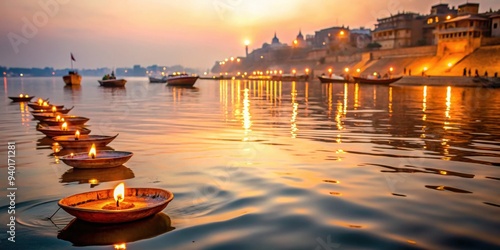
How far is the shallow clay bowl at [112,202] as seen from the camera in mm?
5352

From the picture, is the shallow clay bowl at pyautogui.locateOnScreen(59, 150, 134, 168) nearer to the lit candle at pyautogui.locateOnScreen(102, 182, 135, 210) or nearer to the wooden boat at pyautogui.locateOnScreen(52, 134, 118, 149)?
the wooden boat at pyautogui.locateOnScreen(52, 134, 118, 149)

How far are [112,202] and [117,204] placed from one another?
43 cm

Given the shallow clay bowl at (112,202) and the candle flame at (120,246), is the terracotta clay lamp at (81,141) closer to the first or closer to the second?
the shallow clay bowl at (112,202)

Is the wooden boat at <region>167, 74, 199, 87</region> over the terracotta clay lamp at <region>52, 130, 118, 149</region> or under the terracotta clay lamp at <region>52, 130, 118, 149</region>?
over

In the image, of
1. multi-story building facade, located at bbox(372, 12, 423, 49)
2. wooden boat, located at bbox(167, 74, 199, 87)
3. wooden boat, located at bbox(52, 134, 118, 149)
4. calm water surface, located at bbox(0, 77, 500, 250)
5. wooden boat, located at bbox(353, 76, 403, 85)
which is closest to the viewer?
calm water surface, located at bbox(0, 77, 500, 250)

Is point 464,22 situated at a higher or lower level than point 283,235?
higher

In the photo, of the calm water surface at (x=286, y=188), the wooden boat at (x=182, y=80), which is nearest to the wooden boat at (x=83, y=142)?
the calm water surface at (x=286, y=188)

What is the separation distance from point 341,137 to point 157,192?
8565 millimetres

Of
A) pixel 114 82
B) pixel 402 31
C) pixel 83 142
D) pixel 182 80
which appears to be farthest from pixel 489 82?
pixel 114 82

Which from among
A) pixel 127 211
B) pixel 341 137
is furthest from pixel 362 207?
pixel 341 137

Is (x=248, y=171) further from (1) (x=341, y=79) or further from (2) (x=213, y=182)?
(1) (x=341, y=79)

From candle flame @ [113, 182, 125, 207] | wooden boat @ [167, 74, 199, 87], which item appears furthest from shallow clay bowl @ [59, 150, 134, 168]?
wooden boat @ [167, 74, 199, 87]

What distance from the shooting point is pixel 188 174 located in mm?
8766

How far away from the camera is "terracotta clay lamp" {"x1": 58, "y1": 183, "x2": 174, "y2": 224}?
5359 mm
